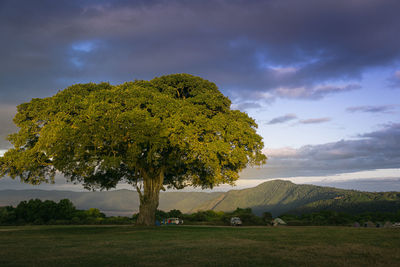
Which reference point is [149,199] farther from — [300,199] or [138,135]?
[300,199]

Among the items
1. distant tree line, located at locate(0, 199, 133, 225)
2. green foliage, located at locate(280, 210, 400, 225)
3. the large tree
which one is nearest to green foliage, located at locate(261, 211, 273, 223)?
green foliage, located at locate(280, 210, 400, 225)

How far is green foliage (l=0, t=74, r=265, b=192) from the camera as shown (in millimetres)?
24719

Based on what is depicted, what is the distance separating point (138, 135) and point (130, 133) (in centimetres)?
67

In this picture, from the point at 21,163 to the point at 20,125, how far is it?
419 cm

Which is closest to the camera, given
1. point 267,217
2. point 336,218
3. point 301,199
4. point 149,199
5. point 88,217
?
point 149,199

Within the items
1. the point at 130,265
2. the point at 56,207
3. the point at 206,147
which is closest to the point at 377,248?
the point at 130,265

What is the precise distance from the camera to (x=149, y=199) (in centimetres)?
3058

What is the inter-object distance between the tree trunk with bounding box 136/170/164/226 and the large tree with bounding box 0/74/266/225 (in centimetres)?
9

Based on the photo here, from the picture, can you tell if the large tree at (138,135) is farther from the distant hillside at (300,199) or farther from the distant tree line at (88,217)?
the distant hillside at (300,199)

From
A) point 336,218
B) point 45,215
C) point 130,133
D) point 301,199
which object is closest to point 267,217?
point 336,218

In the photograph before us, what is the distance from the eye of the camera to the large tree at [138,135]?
2473 centimetres

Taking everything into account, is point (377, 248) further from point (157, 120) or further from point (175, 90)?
point (175, 90)

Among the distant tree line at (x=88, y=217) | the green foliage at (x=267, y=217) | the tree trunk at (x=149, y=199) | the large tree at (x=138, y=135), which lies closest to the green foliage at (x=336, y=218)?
the distant tree line at (x=88, y=217)

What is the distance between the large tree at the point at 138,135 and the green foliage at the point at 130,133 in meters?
0.07
